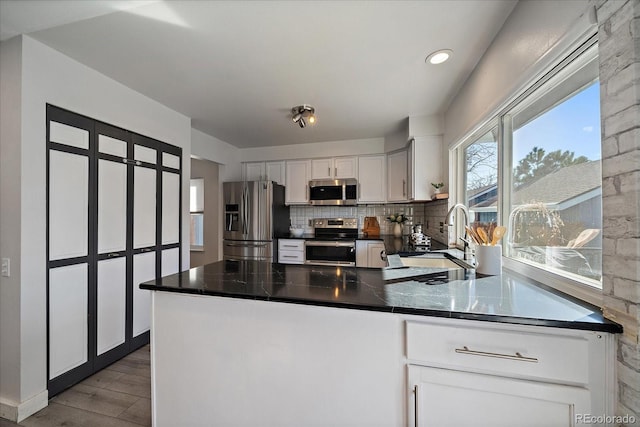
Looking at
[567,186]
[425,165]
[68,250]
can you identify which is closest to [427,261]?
[567,186]

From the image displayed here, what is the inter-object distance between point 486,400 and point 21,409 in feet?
8.61

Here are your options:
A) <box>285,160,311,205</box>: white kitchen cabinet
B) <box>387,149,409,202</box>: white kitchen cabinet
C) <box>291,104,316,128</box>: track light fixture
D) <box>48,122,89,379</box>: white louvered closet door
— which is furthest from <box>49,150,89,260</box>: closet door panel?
<box>387,149,409,202</box>: white kitchen cabinet

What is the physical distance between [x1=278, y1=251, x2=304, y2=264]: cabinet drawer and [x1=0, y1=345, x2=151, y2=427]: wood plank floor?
2.14 m

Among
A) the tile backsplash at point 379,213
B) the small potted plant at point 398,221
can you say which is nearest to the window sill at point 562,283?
the tile backsplash at point 379,213

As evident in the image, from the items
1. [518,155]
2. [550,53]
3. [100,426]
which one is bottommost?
[100,426]

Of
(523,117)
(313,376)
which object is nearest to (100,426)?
(313,376)

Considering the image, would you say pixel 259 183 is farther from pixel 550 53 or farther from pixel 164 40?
pixel 550 53

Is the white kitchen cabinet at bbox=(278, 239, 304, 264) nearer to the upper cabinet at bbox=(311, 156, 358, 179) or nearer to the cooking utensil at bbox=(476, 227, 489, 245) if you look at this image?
the upper cabinet at bbox=(311, 156, 358, 179)

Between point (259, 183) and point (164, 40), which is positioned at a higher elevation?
point (164, 40)

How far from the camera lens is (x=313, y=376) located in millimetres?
1084

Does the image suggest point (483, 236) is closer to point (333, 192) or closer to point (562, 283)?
point (562, 283)

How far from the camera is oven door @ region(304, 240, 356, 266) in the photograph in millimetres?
3760

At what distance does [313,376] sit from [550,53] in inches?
68.7

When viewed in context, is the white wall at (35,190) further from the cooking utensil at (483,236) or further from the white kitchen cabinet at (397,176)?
the white kitchen cabinet at (397,176)
